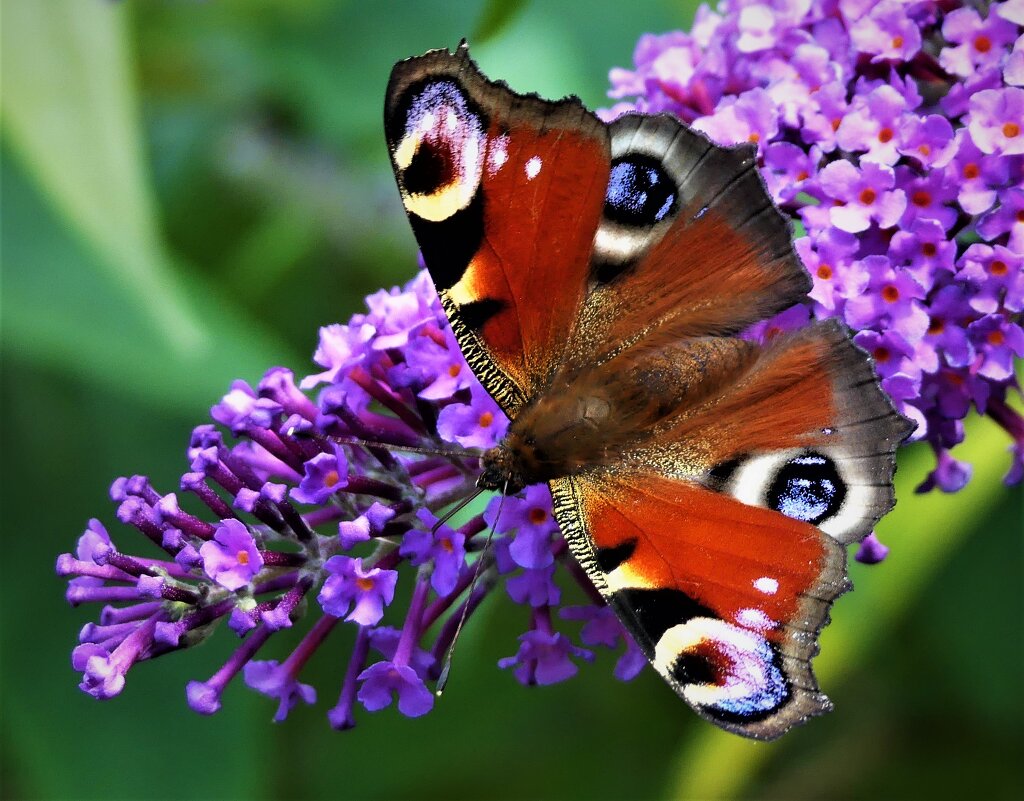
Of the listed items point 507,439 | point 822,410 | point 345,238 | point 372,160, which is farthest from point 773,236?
point 345,238

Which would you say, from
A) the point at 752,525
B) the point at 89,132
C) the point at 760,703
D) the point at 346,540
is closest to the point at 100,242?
the point at 89,132

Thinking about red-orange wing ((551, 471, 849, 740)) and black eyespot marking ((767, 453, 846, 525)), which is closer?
red-orange wing ((551, 471, 849, 740))

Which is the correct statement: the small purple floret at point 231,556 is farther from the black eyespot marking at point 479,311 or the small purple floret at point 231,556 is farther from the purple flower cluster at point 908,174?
the purple flower cluster at point 908,174

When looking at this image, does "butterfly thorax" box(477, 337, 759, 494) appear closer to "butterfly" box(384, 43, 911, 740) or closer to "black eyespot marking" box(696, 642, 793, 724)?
→ "butterfly" box(384, 43, 911, 740)

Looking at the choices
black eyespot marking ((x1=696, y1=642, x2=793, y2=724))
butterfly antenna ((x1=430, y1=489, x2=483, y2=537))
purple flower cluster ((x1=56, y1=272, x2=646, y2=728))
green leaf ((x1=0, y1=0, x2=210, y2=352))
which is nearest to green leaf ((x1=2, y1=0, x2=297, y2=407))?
green leaf ((x1=0, y1=0, x2=210, y2=352))

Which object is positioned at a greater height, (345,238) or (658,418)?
(345,238)

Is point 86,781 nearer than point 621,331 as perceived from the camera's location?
No

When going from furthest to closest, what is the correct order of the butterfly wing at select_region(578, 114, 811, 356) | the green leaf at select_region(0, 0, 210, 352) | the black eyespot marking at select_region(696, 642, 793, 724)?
the green leaf at select_region(0, 0, 210, 352) < the butterfly wing at select_region(578, 114, 811, 356) < the black eyespot marking at select_region(696, 642, 793, 724)

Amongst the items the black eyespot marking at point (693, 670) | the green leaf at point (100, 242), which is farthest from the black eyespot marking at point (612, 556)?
the green leaf at point (100, 242)

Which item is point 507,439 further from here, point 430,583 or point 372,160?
point 372,160
